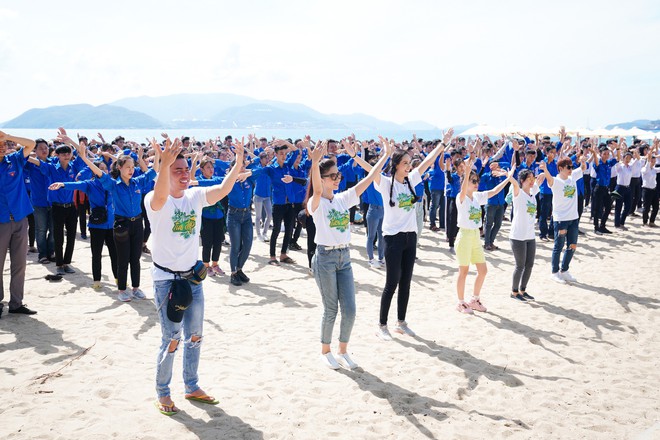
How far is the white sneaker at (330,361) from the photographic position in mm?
5242

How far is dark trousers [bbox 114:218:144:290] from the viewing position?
704 cm

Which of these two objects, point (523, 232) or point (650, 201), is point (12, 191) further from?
point (650, 201)

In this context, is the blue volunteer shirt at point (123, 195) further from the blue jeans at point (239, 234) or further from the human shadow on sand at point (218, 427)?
the human shadow on sand at point (218, 427)

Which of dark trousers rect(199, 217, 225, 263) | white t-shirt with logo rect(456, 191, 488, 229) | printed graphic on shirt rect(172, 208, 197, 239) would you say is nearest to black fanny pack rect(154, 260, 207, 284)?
printed graphic on shirt rect(172, 208, 197, 239)

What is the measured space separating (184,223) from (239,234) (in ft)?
15.0

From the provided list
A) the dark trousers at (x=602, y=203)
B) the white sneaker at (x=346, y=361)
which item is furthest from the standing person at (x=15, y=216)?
the dark trousers at (x=602, y=203)

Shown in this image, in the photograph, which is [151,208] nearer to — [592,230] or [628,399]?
[628,399]

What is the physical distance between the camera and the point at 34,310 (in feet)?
22.6

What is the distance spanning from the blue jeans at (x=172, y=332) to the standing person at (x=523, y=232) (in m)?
5.33

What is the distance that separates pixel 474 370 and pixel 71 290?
266 inches

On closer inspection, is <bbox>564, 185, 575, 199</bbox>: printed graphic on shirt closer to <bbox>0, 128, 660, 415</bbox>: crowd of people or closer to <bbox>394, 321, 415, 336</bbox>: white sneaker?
<bbox>0, 128, 660, 415</bbox>: crowd of people

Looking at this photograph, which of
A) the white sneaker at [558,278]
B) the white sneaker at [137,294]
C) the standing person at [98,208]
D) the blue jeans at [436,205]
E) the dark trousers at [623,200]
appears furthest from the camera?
the dark trousers at [623,200]

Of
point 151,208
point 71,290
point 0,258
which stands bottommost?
point 71,290

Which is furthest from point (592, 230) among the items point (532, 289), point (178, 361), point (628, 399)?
point (178, 361)
